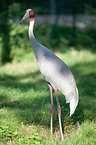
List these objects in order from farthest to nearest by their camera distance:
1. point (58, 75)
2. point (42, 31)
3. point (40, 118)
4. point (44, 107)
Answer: point (42, 31) < point (44, 107) < point (40, 118) < point (58, 75)

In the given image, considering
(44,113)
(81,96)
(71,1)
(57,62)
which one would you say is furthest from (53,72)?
(71,1)

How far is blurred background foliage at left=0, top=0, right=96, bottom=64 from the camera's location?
9828mm

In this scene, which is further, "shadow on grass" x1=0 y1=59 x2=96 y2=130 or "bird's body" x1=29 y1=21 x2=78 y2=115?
"shadow on grass" x1=0 y1=59 x2=96 y2=130

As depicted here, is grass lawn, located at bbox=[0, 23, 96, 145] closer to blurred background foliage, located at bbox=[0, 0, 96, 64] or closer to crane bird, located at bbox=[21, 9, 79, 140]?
crane bird, located at bbox=[21, 9, 79, 140]

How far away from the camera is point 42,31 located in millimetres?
11688

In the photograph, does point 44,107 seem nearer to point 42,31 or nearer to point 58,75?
point 58,75

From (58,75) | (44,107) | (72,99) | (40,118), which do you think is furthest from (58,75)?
(44,107)

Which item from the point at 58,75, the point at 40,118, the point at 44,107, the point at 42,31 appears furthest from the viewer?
the point at 42,31

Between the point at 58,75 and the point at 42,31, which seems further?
the point at 42,31

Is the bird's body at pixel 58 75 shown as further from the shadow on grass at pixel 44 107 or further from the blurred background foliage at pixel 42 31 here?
the blurred background foliage at pixel 42 31

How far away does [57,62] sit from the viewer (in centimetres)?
370

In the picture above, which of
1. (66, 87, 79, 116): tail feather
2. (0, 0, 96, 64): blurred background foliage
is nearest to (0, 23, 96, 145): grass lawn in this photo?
(66, 87, 79, 116): tail feather

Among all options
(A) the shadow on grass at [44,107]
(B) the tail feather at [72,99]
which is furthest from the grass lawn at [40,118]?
(B) the tail feather at [72,99]

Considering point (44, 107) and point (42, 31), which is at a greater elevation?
point (44, 107)
